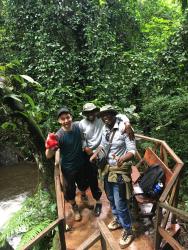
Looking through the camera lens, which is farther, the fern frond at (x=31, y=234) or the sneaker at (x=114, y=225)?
the fern frond at (x=31, y=234)

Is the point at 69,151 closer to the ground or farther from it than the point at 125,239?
farther from it

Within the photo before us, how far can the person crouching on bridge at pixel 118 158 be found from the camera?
409cm

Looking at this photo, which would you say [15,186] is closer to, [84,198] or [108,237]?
[84,198]

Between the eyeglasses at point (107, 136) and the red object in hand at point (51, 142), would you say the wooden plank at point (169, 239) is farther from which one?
the red object in hand at point (51, 142)

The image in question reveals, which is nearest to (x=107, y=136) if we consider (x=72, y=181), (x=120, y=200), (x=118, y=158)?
(x=118, y=158)

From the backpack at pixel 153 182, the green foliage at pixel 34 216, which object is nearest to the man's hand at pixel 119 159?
the backpack at pixel 153 182

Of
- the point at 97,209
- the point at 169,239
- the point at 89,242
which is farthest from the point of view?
the point at 97,209

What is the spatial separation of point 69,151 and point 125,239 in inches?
62.7

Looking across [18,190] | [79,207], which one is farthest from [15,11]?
[79,207]

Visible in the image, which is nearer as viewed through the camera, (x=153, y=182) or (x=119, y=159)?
(x=119, y=159)

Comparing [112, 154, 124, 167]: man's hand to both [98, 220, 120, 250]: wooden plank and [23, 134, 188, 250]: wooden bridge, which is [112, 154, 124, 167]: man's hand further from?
[98, 220, 120, 250]: wooden plank

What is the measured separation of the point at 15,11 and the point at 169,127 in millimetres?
7733

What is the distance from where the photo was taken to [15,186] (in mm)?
11633

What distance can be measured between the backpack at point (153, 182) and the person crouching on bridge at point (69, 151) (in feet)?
3.55
